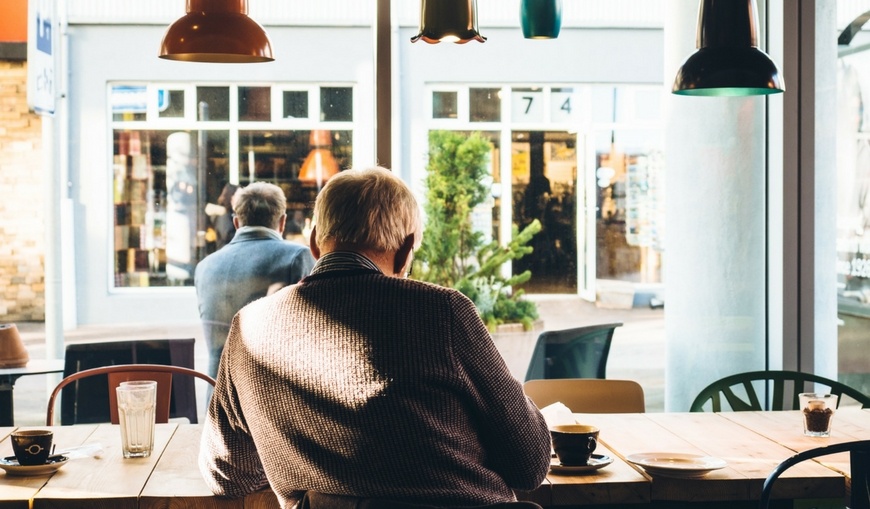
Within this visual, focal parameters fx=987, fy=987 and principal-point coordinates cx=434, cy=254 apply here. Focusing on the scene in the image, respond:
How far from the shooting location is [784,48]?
4.39 metres

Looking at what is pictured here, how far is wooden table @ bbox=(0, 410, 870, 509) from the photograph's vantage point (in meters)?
2.10

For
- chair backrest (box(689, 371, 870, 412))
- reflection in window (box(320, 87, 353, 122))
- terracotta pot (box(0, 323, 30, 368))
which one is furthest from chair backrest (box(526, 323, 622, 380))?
terracotta pot (box(0, 323, 30, 368))

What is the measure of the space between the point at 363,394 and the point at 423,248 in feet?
9.45

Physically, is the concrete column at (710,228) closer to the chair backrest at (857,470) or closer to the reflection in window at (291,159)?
the reflection in window at (291,159)

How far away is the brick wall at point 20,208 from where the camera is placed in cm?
437

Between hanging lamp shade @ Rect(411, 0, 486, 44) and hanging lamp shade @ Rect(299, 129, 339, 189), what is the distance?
1.97 m

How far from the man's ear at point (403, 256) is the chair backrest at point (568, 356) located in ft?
8.67

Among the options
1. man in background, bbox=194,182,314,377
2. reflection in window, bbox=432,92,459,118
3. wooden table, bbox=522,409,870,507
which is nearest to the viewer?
wooden table, bbox=522,409,870,507

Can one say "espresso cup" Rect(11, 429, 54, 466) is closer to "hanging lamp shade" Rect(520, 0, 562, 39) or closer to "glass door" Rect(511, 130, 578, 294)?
"hanging lamp shade" Rect(520, 0, 562, 39)

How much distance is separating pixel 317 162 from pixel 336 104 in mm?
286

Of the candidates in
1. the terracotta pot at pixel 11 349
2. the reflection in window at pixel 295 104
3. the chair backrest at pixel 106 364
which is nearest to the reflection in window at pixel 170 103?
the reflection in window at pixel 295 104

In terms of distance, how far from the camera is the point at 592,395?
10.6 ft

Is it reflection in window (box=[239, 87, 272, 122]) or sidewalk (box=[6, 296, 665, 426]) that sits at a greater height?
reflection in window (box=[239, 87, 272, 122])

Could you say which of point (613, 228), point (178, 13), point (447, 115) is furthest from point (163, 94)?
point (613, 228)
